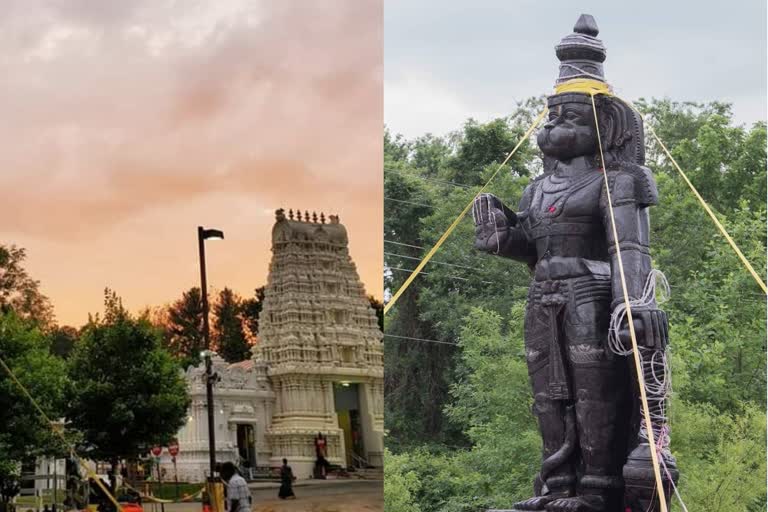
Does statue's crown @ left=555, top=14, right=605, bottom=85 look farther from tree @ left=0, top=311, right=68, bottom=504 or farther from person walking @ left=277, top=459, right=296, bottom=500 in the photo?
person walking @ left=277, top=459, right=296, bottom=500

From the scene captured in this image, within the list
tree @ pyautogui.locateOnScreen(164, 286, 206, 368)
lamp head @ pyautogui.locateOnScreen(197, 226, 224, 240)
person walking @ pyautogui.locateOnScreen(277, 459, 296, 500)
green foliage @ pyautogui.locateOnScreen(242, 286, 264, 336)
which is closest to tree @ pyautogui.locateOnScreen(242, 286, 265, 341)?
green foliage @ pyautogui.locateOnScreen(242, 286, 264, 336)

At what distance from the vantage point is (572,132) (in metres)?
5.69

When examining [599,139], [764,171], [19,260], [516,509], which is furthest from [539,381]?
[764,171]

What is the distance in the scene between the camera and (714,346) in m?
11.6

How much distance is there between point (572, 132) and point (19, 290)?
7518mm

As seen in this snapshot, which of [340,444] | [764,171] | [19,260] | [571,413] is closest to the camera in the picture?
[571,413]

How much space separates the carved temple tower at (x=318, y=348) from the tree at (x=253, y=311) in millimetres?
111

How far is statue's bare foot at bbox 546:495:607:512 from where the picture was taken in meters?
5.39

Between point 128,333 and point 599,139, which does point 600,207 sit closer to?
point 599,139

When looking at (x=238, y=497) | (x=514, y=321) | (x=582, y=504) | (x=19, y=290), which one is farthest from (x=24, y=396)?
(x=582, y=504)

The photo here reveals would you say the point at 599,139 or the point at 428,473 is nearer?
the point at 599,139

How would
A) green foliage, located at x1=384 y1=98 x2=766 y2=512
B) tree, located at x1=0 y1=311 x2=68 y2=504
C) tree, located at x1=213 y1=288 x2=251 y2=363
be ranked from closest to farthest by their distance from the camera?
green foliage, located at x1=384 y1=98 x2=766 y2=512 → tree, located at x1=0 y1=311 x2=68 y2=504 → tree, located at x1=213 y1=288 x2=251 y2=363

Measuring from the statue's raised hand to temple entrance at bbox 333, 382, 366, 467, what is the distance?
9002 mm

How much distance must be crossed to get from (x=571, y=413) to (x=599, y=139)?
1.20 metres
